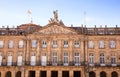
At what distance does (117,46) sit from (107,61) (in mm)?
3988

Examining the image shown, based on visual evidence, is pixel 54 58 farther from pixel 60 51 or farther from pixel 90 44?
pixel 90 44

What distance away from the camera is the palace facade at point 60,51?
5488 centimetres

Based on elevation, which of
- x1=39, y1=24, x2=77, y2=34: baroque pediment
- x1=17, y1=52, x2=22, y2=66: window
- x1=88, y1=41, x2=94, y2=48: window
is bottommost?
x1=17, y1=52, x2=22, y2=66: window

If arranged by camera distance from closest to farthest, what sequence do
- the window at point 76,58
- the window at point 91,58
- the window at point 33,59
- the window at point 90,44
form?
1. the window at point 76,58
2. the window at point 91,58
3. the window at point 33,59
4. the window at point 90,44

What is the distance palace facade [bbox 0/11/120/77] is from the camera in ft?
180

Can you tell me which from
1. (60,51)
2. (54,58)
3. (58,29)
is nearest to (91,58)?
(60,51)

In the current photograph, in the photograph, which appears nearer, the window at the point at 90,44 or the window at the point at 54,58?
the window at the point at 54,58

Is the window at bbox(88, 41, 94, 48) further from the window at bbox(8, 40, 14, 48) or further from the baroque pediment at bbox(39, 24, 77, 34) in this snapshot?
the window at bbox(8, 40, 14, 48)

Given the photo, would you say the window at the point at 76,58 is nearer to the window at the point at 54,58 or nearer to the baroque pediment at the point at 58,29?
the window at the point at 54,58

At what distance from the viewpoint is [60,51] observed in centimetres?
5625

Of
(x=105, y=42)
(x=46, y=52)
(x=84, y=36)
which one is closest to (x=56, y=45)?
(x=46, y=52)

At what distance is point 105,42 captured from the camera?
5656 centimetres

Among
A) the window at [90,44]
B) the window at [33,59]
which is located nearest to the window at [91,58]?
the window at [90,44]


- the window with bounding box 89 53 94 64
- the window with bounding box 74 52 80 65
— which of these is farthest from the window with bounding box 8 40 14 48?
the window with bounding box 89 53 94 64
